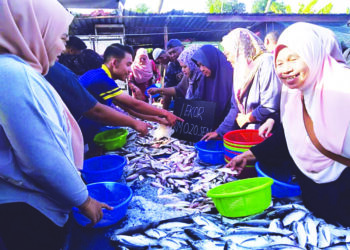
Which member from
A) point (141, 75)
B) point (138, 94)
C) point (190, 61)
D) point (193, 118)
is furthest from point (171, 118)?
point (141, 75)

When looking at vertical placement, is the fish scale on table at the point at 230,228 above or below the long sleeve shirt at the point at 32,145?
below

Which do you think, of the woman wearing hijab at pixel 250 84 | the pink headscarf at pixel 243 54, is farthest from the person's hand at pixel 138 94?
the pink headscarf at pixel 243 54

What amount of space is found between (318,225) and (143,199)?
4.28 feet

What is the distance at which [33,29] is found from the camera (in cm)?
119

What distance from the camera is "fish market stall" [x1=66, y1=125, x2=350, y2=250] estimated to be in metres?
1.48

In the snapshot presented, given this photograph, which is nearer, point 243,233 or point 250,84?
point 243,233

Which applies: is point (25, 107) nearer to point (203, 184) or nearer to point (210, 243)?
point (210, 243)

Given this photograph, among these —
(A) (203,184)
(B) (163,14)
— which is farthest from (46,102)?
(B) (163,14)

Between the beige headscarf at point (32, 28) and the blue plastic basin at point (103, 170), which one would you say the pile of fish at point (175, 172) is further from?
the beige headscarf at point (32, 28)

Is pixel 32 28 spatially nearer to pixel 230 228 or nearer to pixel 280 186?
pixel 230 228

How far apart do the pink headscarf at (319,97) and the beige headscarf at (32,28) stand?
4.99 ft

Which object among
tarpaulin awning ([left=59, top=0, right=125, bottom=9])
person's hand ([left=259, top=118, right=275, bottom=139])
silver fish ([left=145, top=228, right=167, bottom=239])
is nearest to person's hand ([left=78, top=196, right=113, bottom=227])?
silver fish ([left=145, top=228, right=167, bottom=239])

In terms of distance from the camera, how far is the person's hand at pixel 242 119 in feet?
9.04

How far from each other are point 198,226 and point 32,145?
45.2 inches
